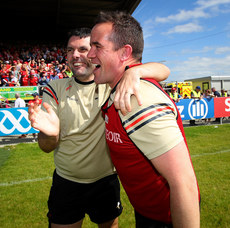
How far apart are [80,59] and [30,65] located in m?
20.0

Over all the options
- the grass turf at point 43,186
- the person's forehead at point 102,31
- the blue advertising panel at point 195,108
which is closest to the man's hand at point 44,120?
the person's forehead at point 102,31

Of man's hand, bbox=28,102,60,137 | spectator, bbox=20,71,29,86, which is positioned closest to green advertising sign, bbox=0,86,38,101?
spectator, bbox=20,71,29,86

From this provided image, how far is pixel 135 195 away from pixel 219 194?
3.15 m

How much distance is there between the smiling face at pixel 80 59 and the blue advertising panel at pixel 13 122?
24.0 feet

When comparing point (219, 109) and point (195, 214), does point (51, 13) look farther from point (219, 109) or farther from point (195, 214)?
point (195, 214)

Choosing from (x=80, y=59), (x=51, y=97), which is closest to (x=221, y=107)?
(x=80, y=59)

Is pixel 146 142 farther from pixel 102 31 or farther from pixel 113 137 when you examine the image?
pixel 102 31

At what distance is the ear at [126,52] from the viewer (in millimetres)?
1490

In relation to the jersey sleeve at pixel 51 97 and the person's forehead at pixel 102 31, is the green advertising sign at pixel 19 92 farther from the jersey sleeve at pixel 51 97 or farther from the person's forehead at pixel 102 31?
the person's forehead at pixel 102 31

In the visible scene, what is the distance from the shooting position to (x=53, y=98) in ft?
7.11

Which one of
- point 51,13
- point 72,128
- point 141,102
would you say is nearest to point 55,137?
point 72,128

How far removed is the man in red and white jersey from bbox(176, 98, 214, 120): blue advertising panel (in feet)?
34.1

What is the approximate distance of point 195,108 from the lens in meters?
11.9

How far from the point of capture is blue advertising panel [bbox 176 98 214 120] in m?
11.6
